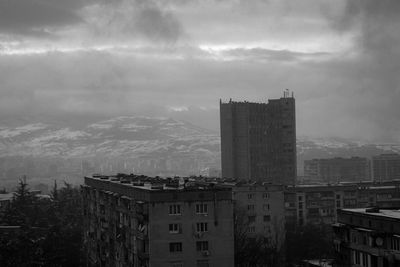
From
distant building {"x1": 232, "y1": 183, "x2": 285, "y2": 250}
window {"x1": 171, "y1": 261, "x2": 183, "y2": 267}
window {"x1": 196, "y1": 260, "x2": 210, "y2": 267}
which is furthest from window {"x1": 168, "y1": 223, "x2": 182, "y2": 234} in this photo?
distant building {"x1": 232, "y1": 183, "x2": 285, "y2": 250}

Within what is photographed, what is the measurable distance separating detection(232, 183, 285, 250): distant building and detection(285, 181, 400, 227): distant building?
14.5m

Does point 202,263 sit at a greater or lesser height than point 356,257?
lesser

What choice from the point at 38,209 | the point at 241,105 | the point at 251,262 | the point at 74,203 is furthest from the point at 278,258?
the point at 241,105

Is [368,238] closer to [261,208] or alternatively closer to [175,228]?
[175,228]

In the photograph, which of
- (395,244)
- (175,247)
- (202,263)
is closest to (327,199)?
(202,263)

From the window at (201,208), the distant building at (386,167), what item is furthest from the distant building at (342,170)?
the window at (201,208)

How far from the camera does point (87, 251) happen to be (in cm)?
4500

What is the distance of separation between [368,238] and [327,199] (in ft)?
148

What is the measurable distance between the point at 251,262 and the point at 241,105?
58.3m

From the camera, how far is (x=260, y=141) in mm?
94500

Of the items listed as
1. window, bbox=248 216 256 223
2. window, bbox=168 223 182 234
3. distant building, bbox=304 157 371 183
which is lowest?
window, bbox=248 216 256 223

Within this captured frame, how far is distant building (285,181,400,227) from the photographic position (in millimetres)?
66938

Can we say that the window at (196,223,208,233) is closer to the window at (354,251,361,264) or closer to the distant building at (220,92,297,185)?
the window at (354,251,361,264)

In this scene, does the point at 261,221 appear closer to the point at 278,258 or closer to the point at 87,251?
the point at 278,258
